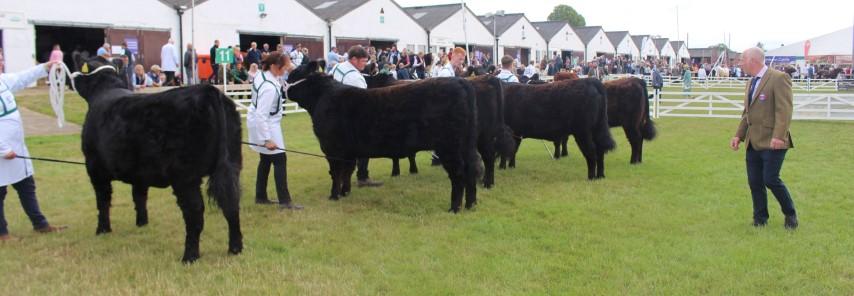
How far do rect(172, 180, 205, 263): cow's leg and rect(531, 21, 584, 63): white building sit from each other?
4592 cm

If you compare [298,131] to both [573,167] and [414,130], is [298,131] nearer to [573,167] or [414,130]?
[573,167]

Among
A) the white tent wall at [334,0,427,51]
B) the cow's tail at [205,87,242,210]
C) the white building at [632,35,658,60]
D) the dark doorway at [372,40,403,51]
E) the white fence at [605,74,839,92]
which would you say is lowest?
the cow's tail at [205,87,242,210]

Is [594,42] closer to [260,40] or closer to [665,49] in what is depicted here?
[665,49]

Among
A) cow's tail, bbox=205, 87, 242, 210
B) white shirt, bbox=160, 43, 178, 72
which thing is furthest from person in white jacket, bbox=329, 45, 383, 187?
white shirt, bbox=160, 43, 178, 72

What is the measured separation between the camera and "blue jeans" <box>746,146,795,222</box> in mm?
5844

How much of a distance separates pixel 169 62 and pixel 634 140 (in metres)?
15.4

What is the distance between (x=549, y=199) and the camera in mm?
7746

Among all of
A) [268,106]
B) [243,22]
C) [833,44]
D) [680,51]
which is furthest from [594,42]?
[268,106]

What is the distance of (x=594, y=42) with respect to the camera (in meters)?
58.6

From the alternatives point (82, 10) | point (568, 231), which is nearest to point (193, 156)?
point (568, 231)

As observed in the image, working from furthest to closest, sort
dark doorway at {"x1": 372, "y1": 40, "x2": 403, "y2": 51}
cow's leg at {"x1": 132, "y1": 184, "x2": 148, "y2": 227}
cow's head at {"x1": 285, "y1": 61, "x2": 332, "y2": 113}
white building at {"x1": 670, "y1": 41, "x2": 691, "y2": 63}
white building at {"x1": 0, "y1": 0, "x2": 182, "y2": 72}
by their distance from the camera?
white building at {"x1": 670, "y1": 41, "x2": 691, "y2": 63} → dark doorway at {"x1": 372, "y1": 40, "x2": 403, "y2": 51} → white building at {"x1": 0, "y1": 0, "x2": 182, "y2": 72} → cow's head at {"x1": 285, "y1": 61, "x2": 332, "y2": 113} → cow's leg at {"x1": 132, "y1": 184, "x2": 148, "y2": 227}

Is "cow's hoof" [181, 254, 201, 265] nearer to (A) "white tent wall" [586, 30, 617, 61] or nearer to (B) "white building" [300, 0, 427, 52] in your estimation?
(B) "white building" [300, 0, 427, 52]

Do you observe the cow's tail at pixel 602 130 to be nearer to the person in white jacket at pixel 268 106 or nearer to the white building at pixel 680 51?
the person in white jacket at pixel 268 106

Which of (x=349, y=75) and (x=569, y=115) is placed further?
(x=569, y=115)
